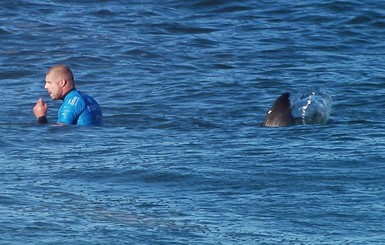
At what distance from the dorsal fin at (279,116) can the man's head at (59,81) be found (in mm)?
2221

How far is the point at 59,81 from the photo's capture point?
12484 mm

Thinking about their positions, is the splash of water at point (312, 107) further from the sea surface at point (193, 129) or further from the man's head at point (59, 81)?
the man's head at point (59, 81)

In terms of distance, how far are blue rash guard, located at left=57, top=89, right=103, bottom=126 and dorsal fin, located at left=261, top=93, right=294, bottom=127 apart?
6.19 feet

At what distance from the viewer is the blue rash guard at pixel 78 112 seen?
40.9 ft

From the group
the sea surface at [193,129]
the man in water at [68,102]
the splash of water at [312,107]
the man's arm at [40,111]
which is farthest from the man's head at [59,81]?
the splash of water at [312,107]

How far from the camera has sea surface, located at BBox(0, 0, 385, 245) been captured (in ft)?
26.9

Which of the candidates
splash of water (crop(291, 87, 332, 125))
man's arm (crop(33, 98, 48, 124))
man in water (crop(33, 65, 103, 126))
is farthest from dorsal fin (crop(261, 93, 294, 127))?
man's arm (crop(33, 98, 48, 124))

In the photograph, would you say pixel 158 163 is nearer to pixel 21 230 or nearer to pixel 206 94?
pixel 21 230

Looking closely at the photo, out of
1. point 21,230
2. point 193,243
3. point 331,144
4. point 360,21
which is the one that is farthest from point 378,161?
point 360,21

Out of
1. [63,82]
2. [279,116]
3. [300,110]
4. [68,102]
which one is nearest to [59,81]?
[63,82]

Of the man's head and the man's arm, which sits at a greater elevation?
the man's head

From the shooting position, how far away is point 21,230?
7.84m

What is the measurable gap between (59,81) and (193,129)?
5.15 feet

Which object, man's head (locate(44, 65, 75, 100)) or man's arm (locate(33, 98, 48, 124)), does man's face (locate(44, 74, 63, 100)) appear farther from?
man's arm (locate(33, 98, 48, 124))
